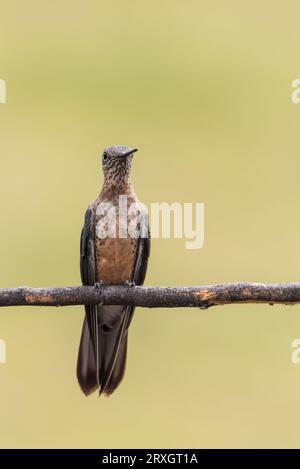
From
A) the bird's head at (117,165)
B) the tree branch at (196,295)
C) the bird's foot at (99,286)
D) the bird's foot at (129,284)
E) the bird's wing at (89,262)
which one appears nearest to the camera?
the tree branch at (196,295)

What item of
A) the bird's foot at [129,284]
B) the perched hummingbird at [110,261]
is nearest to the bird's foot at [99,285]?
the perched hummingbird at [110,261]

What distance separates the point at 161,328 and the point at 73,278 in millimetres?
1306

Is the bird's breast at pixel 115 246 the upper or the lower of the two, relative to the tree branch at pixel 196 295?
Result: upper

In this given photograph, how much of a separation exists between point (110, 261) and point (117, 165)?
1.74 ft

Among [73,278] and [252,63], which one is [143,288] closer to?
[73,278]

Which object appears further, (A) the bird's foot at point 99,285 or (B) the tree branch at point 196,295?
(A) the bird's foot at point 99,285

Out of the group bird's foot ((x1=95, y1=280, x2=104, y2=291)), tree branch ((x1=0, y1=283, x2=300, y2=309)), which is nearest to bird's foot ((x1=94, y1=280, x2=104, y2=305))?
bird's foot ((x1=95, y1=280, x2=104, y2=291))

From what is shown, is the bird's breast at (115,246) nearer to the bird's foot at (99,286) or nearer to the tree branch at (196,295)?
the bird's foot at (99,286)

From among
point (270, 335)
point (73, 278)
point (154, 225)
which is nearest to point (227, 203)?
point (270, 335)

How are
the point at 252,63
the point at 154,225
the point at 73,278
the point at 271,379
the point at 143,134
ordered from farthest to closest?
the point at 252,63, the point at 143,134, the point at 271,379, the point at 73,278, the point at 154,225

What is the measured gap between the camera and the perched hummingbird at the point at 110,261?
452 centimetres

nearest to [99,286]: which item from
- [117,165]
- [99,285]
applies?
[99,285]

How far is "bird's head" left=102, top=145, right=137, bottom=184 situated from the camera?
463cm

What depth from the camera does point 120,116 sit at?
11234 mm
